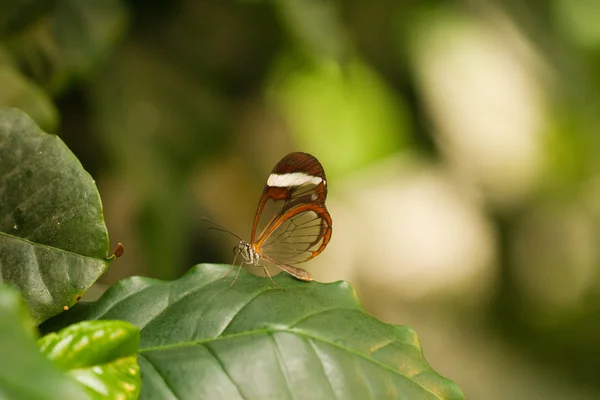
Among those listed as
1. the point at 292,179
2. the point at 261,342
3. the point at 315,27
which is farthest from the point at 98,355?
the point at 315,27

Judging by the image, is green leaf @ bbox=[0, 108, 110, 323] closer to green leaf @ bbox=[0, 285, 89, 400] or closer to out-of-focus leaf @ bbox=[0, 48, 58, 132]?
green leaf @ bbox=[0, 285, 89, 400]

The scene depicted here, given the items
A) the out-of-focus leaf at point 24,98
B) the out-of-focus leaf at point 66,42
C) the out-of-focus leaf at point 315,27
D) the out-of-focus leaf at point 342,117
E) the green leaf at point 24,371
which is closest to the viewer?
the green leaf at point 24,371

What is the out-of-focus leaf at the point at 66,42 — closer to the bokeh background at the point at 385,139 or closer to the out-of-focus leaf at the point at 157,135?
the bokeh background at the point at 385,139

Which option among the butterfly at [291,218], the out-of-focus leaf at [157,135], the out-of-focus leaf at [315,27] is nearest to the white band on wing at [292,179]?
the butterfly at [291,218]

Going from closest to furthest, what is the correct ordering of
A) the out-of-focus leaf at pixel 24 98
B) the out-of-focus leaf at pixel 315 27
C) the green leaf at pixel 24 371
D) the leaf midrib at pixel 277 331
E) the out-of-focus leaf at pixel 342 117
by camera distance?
the green leaf at pixel 24 371, the leaf midrib at pixel 277 331, the out-of-focus leaf at pixel 24 98, the out-of-focus leaf at pixel 315 27, the out-of-focus leaf at pixel 342 117

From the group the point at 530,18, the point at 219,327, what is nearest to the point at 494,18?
the point at 530,18

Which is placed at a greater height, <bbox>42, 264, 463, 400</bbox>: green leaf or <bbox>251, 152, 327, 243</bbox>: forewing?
<bbox>251, 152, 327, 243</bbox>: forewing

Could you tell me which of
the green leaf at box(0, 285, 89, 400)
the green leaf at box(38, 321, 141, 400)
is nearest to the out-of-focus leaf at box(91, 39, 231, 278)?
the green leaf at box(38, 321, 141, 400)
